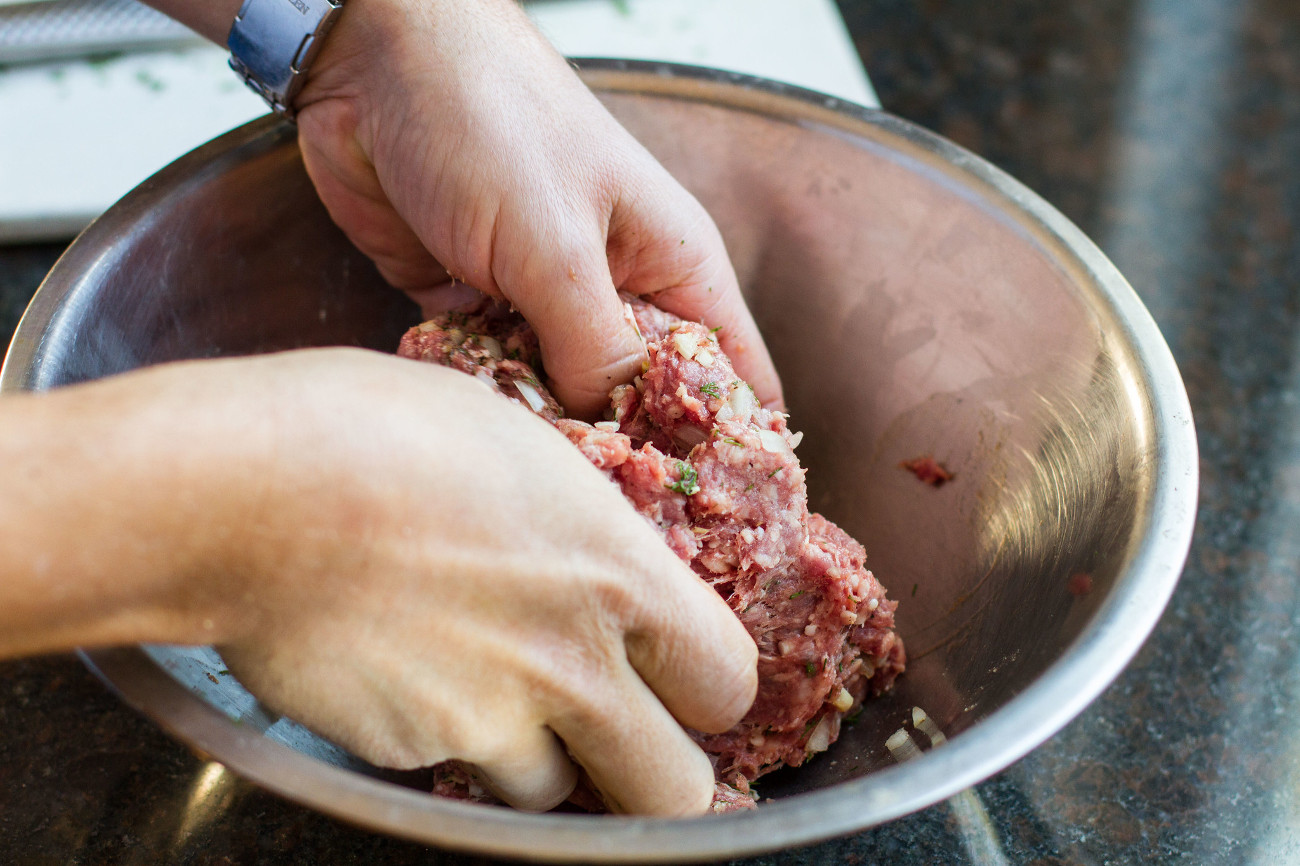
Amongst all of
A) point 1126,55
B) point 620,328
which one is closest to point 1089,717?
point 620,328

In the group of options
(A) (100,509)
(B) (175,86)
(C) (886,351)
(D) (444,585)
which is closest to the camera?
(A) (100,509)

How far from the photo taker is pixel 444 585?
0.84 m

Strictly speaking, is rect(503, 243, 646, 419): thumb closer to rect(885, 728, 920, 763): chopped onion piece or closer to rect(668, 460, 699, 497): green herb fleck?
rect(668, 460, 699, 497): green herb fleck

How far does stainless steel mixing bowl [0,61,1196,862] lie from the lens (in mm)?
1030

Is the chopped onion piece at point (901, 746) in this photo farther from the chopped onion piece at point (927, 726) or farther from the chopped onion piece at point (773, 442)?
the chopped onion piece at point (773, 442)

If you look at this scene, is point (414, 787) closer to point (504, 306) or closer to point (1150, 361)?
point (504, 306)

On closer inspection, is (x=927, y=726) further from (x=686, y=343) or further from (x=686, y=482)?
(x=686, y=343)

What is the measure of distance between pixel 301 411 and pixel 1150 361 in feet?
3.37

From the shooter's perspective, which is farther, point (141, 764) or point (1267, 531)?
point (1267, 531)

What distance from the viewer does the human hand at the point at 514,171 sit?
4.34ft

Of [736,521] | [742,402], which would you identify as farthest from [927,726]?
[742,402]

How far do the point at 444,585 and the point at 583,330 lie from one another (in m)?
0.59

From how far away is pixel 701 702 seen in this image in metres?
1.09

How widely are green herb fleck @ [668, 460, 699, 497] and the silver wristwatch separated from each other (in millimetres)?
827
